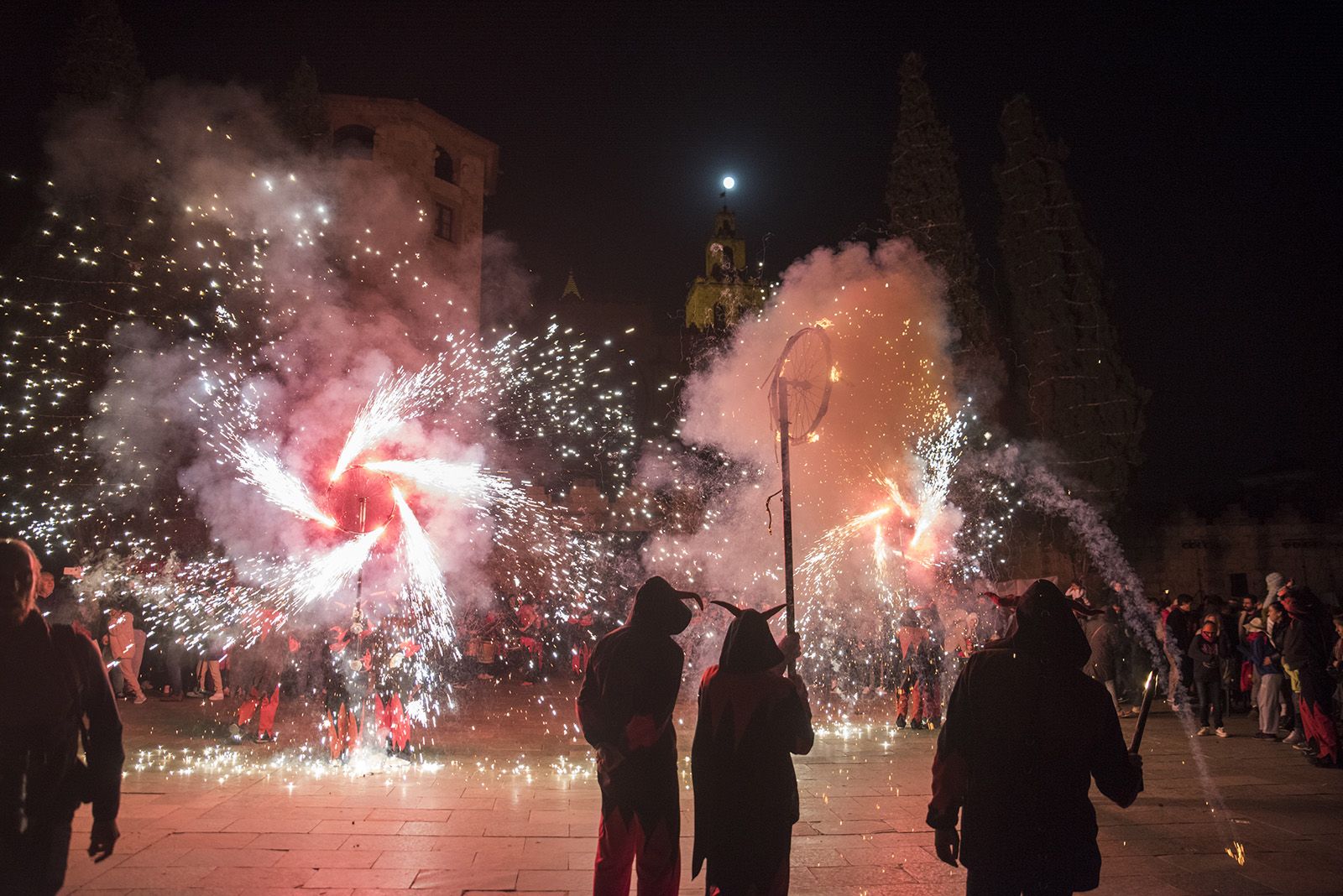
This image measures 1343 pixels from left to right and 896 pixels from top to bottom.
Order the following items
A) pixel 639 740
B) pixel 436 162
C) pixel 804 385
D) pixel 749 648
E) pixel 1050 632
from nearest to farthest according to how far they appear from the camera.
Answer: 1. pixel 1050 632
2. pixel 749 648
3. pixel 639 740
4. pixel 804 385
5. pixel 436 162

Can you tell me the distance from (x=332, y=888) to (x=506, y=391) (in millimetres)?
9998

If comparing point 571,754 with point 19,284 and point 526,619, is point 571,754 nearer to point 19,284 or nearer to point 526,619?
point 526,619

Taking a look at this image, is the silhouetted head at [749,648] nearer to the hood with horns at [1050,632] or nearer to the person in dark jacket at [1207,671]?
the hood with horns at [1050,632]

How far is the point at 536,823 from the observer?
5.87 m

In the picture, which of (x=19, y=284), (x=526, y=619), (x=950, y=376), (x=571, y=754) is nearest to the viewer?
(x=571, y=754)

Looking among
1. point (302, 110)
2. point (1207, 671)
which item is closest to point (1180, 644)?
point (1207, 671)

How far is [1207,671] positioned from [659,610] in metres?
9.02

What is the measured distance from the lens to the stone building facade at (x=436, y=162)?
1183 inches

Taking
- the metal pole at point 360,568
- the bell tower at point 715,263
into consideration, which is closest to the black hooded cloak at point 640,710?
the metal pole at point 360,568

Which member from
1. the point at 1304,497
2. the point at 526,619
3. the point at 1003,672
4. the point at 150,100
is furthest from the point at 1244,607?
the point at 150,100

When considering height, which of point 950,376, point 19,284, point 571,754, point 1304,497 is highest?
point 19,284

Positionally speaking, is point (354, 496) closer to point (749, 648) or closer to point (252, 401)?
point (252, 401)

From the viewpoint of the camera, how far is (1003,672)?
3.18m

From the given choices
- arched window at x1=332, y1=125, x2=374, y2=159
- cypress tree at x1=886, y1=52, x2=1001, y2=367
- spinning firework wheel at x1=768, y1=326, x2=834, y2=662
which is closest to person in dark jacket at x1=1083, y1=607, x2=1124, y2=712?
spinning firework wheel at x1=768, y1=326, x2=834, y2=662
